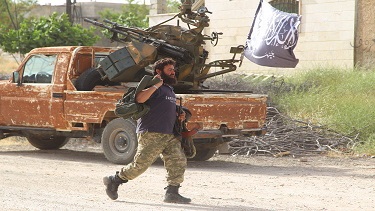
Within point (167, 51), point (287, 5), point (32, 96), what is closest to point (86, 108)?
point (32, 96)

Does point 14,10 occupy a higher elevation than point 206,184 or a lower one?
lower

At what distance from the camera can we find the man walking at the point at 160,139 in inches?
364

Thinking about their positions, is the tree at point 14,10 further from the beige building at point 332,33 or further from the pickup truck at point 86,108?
the pickup truck at point 86,108

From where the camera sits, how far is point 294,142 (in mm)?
15672

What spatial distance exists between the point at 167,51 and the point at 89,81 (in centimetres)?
141

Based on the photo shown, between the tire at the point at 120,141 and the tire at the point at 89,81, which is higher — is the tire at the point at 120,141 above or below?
below

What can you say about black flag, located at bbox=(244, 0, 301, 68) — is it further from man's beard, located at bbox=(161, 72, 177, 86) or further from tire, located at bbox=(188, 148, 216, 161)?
man's beard, located at bbox=(161, 72, 177, 86)

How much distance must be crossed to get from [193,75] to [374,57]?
39.9 feet

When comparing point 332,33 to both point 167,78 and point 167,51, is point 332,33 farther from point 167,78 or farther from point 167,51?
point 167,78

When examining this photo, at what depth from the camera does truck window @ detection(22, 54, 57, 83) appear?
47.0 ft

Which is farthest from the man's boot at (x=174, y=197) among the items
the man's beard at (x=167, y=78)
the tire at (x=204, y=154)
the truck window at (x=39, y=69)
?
the truck window at (x=39, y=69)

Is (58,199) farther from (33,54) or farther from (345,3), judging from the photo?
(345,3)

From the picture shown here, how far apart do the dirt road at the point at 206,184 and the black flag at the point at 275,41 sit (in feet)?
17.3

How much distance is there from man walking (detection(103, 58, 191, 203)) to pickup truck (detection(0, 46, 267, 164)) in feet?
10.7
